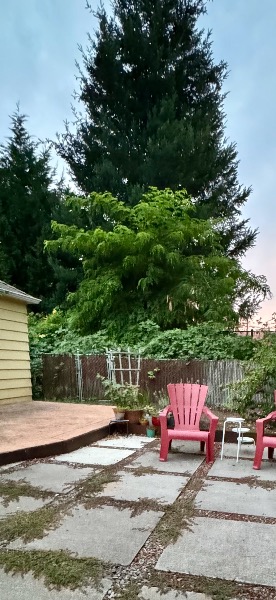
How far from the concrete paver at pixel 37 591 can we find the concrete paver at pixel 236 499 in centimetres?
125

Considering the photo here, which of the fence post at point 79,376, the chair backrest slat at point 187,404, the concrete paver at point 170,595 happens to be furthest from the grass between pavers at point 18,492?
the fence post at point 79,376

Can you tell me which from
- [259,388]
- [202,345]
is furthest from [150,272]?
[259,388]

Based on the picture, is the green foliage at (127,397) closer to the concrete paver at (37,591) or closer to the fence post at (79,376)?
the fence post at (79,376)

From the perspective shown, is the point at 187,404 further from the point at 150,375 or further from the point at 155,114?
the point at 155,114

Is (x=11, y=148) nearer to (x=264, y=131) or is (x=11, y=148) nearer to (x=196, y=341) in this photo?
(x=264, y=131)

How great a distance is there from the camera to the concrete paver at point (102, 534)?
7.84ft

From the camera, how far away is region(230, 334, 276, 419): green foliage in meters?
6.19

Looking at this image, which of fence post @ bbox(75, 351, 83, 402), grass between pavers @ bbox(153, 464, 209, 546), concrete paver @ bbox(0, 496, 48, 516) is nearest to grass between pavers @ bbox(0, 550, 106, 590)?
grass between pavers @ bbox(153, 464, 209, 546)

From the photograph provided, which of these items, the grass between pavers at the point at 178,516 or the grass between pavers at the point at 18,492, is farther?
the grass between pavers at the point at 18,492

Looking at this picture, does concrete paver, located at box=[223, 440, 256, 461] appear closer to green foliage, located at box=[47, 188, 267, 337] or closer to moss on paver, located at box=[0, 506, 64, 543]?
moss on paver, located at box=[0, 506, 64, 543]

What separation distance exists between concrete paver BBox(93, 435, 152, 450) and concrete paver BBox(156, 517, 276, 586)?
2.40 meters

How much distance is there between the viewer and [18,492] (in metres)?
3.37

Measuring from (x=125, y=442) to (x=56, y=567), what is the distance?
3.20 meters

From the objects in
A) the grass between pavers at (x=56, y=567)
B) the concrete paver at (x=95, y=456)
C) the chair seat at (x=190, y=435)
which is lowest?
the concrete paver at (x=95, y=456)
